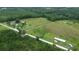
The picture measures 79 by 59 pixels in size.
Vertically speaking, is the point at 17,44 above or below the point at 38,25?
below

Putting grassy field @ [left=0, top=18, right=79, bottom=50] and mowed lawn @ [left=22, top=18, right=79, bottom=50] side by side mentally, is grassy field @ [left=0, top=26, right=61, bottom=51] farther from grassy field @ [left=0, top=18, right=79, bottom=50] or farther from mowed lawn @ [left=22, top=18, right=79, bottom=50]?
mowed lawn @ [left=22, top=18, right=79, bottom=50]

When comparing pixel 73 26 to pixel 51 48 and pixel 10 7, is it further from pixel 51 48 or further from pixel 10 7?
pixel 10 7

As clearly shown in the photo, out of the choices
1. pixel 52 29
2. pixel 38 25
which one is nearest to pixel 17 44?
pixel 38 25

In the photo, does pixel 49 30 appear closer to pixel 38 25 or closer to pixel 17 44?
pixel 38 25

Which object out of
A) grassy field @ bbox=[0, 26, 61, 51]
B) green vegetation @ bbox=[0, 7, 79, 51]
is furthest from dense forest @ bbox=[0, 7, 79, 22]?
grassy field @ bbox=[0, 26, 61, 51]

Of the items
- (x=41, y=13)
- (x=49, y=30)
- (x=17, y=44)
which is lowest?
(x=17, y=44)

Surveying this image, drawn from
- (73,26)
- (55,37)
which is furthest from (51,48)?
(73,26)
